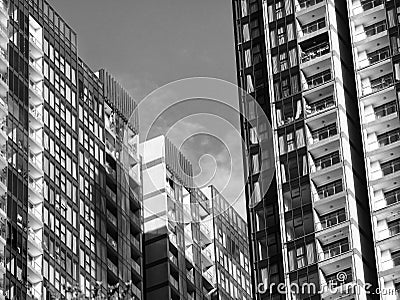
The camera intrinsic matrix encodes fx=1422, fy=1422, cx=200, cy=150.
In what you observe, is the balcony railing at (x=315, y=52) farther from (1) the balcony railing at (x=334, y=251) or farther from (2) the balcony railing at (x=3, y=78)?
(2) the balcony railing at (x=3, y=78)

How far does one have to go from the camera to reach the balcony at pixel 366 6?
13125 cm

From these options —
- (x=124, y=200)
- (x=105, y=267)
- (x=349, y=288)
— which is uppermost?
(x=124, y=200)

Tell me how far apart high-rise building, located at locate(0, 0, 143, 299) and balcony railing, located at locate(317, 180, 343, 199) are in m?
21.8

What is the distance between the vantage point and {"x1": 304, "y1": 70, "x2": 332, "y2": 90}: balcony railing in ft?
426

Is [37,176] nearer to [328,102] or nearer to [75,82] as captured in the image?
[75,82]

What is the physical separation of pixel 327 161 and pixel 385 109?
22.9 ft

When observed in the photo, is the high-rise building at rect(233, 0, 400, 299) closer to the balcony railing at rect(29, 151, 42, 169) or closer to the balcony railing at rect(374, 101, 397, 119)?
the balcony railing at rect(374, 101, 397, 119)

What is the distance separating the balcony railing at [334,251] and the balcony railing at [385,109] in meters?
12.8

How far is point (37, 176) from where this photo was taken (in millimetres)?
139875

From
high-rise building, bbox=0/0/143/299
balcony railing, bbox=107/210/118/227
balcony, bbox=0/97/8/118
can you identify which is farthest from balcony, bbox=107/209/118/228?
balcony, bbox=0/97/8/118

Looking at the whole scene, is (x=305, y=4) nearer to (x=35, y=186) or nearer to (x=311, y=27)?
(x=311, y=27)

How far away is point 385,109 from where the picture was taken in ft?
413

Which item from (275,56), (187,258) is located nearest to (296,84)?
(275,56)

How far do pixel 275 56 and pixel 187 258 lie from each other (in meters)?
42.1
